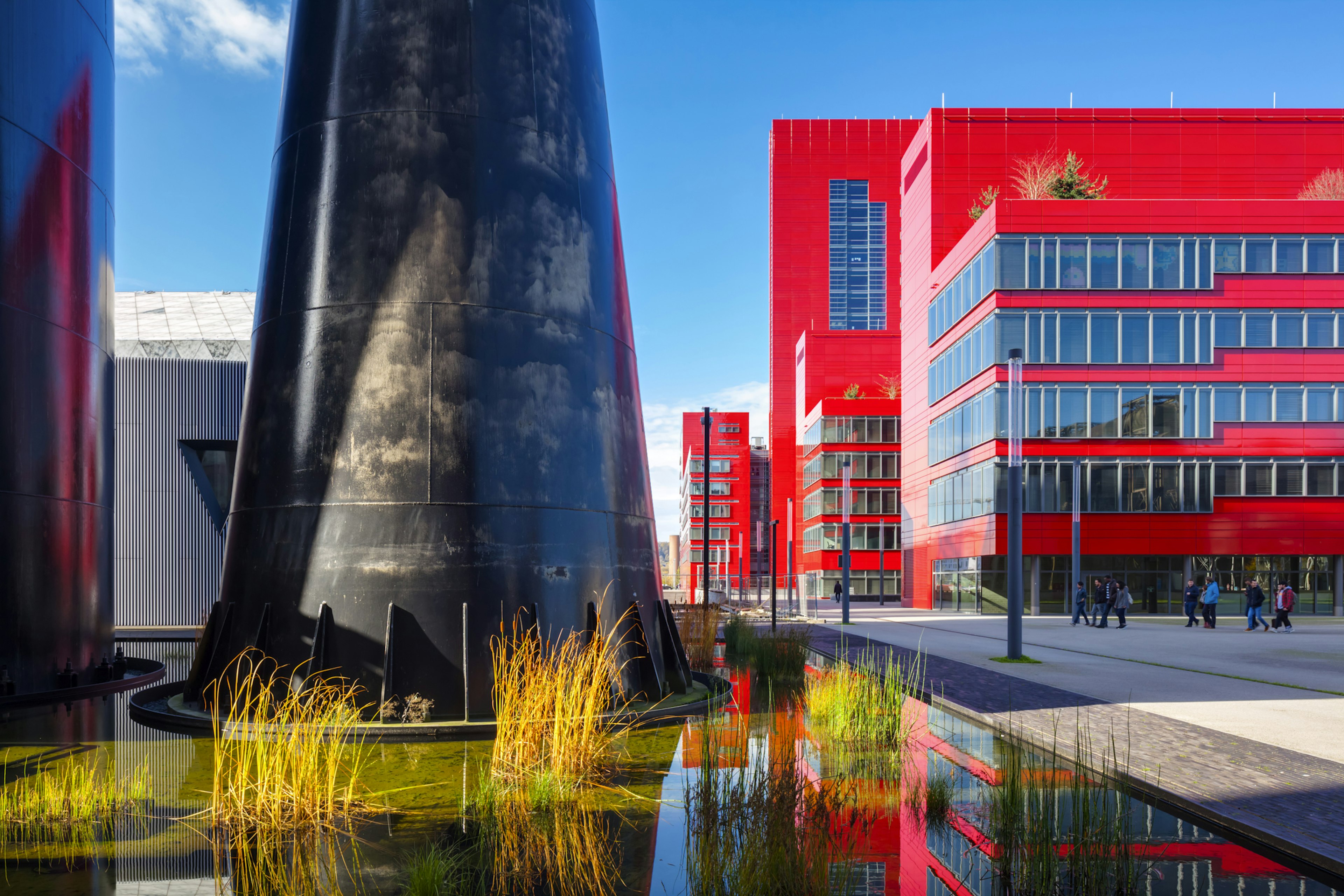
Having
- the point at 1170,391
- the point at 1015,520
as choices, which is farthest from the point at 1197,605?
the point at 1015,520

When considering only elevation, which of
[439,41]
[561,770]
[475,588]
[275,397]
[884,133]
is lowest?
[561,770]

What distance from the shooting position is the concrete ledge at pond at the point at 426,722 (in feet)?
24.5

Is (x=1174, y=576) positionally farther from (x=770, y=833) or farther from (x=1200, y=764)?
(x=770, y=833)

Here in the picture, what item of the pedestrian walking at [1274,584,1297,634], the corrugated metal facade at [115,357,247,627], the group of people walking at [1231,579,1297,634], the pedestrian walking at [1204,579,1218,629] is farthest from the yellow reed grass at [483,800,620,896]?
the pedestrian walking at [1274,584,1297,634]

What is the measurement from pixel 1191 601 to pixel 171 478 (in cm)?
2863

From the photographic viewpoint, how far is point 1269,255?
4006 cm

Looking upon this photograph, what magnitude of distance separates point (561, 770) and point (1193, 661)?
49.2 feet

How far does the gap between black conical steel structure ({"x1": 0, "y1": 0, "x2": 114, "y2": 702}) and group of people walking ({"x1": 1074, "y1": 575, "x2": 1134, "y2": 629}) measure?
2698 cm

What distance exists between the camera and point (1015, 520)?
16.7 m

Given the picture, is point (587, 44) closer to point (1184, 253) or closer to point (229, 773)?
point (229, 773)

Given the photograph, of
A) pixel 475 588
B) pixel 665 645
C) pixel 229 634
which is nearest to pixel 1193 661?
pixel 665 645

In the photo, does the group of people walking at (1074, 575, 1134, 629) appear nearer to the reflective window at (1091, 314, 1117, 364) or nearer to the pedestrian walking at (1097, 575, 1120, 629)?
the pedestrian walking at (1097, 575, 1120, 629)

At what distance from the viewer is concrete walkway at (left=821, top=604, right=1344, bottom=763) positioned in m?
9.65

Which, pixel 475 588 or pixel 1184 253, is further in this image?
pixel 1184 253
